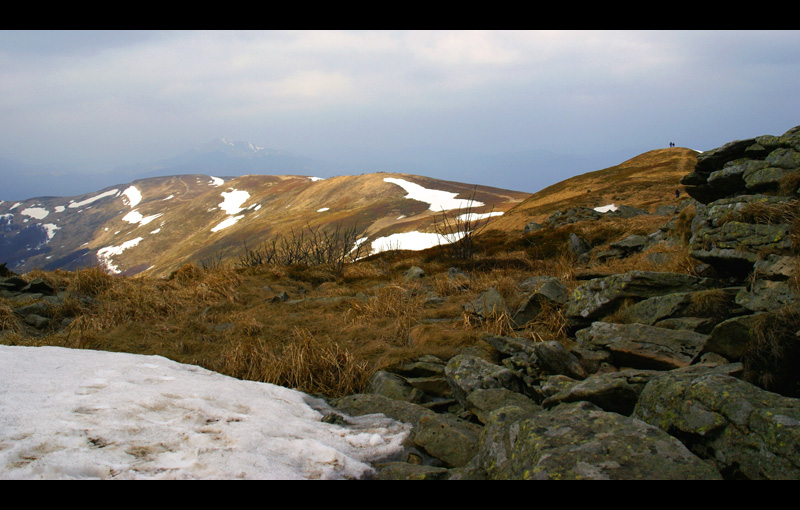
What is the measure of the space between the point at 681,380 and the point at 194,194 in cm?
14595

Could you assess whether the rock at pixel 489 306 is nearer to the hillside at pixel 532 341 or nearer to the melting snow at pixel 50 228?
the hillside at pixel 532 341

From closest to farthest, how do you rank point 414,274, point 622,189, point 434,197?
point 414,274, point 622,189, point 434,197

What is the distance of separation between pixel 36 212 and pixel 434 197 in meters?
142

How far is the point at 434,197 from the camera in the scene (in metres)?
68.6

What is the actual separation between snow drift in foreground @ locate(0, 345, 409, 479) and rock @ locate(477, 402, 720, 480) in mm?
1152

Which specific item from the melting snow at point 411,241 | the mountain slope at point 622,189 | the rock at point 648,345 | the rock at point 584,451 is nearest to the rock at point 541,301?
the rock at point 648,345

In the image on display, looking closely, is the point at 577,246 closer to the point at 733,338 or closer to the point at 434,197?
the point at 733,338

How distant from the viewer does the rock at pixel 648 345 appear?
15.8 ft

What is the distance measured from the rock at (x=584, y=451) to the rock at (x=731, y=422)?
41 centimetres

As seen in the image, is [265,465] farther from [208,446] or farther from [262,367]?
[262,367]

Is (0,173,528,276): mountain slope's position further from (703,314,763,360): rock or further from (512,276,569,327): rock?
(703,314,763,360): rock

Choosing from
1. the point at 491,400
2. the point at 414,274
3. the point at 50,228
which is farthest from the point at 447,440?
the point at 50,228

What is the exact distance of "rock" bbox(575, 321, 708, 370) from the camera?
4.83 m
